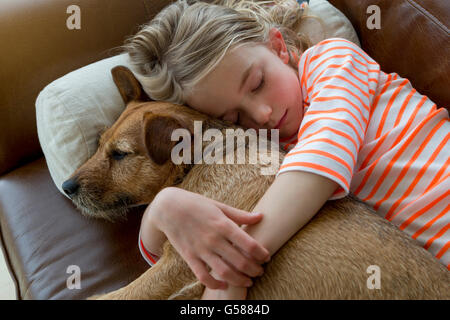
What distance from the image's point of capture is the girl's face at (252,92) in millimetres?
1399

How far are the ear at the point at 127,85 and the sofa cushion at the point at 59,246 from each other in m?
0.46

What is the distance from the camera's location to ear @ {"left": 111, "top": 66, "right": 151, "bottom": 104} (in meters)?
1.61

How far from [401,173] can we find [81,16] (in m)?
1.52

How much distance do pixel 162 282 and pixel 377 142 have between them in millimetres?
823

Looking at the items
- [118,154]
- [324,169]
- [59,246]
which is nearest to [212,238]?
[324,169]

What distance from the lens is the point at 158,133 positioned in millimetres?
1307

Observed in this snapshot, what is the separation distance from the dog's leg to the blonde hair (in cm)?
65

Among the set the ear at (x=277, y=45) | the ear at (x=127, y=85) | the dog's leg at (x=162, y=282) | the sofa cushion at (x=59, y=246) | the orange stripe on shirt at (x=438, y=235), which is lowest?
the sofa cushion at (x=59, y=246)

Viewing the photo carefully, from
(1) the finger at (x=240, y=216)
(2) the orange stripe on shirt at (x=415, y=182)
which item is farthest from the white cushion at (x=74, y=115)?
(2) the orange stripe on shirt at (x=415, y=182)

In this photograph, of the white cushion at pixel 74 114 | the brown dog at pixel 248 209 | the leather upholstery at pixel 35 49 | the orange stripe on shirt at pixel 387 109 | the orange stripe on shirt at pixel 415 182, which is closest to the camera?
the brown dog at pixel 248 209

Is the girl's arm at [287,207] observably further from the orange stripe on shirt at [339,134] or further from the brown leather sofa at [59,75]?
the brown leather sofa at [59,75]

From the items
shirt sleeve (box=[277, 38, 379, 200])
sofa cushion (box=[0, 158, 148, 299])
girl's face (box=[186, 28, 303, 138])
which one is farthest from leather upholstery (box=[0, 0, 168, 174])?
shirt sleeve (box=[277, 38, 379, 200])

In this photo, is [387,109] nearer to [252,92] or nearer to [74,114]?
[252,92]

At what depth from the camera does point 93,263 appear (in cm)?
141
